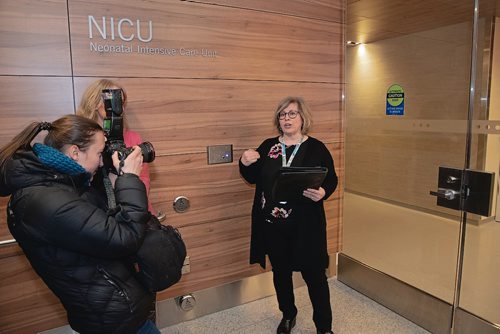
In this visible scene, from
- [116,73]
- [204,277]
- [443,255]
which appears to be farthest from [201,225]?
[443,255]

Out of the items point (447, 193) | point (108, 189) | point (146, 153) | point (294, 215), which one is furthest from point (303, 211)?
point (108, 189)

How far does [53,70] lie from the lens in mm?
2043

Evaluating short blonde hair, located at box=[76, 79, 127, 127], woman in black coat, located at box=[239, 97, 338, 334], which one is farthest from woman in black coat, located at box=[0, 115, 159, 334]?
woman in black coat, located at box=[239, 97, 338, 334]

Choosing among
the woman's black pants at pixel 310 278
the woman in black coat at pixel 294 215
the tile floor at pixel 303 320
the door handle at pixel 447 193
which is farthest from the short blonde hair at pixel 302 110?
the tile floor at pixel 303 320

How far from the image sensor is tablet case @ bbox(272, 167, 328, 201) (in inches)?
78.3

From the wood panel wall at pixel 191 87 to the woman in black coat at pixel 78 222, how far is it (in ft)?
2.96

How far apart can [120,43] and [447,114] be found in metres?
2.06

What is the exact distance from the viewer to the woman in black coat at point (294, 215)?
7.42 ft

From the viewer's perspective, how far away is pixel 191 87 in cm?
243

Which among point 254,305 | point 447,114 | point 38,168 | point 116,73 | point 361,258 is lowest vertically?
point 254,305

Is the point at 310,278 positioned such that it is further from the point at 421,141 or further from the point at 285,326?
the point at 421,141

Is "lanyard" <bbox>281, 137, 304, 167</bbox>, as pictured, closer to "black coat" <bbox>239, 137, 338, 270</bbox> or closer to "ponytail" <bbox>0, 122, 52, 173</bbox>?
"black coat" <bbox>239, 137, 338, 270</bbox>

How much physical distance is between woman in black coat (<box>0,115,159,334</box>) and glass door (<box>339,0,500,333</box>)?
1950mm

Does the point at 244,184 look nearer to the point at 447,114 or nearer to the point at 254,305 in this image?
the point at 254,305
